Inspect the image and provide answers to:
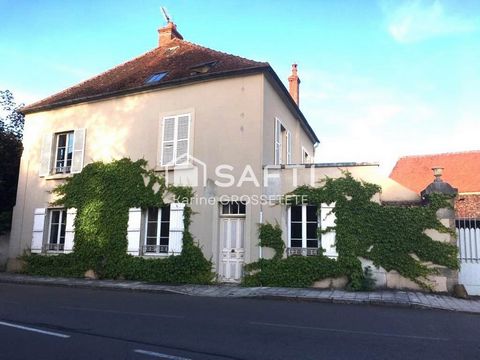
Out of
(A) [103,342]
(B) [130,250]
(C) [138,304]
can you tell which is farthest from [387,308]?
(B) [130,250]

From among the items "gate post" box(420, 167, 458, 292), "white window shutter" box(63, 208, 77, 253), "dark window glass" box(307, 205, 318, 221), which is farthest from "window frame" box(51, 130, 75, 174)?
"gate post" box(420, 167, 458, 292)

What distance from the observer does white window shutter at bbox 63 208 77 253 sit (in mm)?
15289

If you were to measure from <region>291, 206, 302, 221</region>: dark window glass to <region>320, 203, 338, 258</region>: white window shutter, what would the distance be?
2.40ft

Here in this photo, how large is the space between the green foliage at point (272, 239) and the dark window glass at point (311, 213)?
3.40ft

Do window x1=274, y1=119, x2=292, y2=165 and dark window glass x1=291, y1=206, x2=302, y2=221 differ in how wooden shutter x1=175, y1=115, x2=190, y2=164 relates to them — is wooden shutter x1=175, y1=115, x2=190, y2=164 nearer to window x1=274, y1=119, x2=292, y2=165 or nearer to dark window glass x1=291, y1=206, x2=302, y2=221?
window x1=274, y1=119, x2=292, y2=165

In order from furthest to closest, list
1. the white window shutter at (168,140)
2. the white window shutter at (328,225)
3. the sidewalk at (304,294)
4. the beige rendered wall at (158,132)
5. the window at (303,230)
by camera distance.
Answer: the white window shutter at (168,140), the beige rendered wall at (158,132), the window at (303,230), the white window shutter at (328,225), the sidewalk at (304,294)

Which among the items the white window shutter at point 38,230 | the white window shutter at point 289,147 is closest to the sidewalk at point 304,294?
Result: the white window shutter at point 38,230

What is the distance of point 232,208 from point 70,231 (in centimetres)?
633

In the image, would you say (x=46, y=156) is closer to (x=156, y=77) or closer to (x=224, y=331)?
(x=156, y=77)

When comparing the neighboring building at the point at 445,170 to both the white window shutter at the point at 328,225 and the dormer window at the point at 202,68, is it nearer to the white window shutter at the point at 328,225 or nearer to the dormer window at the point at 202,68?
the white window shutter at the point at 328,225

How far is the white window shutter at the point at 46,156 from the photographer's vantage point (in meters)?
16.4

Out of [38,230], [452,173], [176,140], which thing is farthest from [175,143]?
[452,173]

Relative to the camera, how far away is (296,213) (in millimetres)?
13023

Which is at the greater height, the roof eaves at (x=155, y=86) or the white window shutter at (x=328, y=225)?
the roof eaves at (x=155, y=86)
